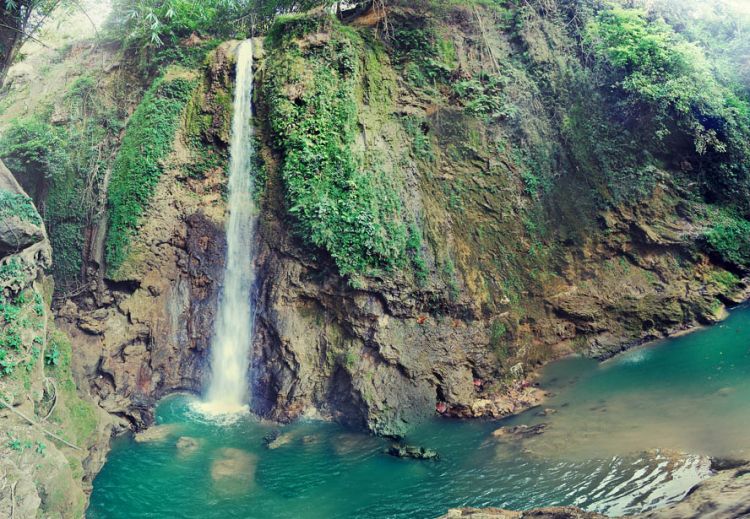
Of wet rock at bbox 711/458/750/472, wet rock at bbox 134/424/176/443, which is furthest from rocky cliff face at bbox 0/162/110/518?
wet rock at bbox 711/458/750/472

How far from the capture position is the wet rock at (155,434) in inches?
450

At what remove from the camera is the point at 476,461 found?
9.86 m

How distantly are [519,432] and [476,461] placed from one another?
1.44m

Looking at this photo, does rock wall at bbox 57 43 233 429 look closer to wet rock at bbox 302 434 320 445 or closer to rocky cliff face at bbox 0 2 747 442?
rocky cliff face at bbox 0 2 747 442

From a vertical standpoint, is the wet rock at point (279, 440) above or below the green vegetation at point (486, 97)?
below

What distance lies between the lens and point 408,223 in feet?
44.3

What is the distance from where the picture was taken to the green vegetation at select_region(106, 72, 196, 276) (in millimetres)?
13852

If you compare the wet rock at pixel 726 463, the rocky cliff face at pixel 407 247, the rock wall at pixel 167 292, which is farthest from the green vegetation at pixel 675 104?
the rock wall at pixel 167 292

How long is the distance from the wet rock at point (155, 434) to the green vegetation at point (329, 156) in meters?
5.68

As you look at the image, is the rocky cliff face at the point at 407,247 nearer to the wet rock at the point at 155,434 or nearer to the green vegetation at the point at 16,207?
the wet rock at the point at 155,434

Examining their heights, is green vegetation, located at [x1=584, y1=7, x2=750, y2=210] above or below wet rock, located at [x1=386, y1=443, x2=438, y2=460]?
above

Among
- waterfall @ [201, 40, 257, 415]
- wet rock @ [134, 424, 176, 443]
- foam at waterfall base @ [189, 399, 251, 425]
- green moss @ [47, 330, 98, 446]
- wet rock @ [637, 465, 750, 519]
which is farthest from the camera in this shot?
waterfall @ [201, 40, 257, 415]

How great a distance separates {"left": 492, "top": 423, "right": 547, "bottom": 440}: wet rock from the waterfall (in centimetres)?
→ 647

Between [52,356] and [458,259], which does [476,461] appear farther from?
[52,356]
